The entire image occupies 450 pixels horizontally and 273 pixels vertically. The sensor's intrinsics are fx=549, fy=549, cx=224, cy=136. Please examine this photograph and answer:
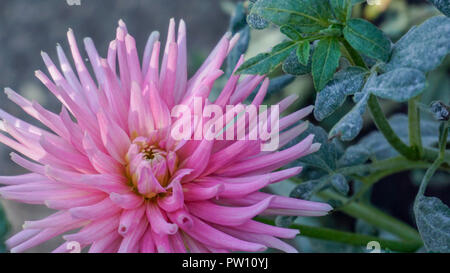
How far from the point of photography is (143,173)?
54cm

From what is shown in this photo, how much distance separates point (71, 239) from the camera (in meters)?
0.52

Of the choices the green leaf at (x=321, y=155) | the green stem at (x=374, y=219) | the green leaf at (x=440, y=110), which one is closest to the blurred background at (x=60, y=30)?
the green stem at (x=374, y=219)

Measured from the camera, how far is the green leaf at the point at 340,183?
659mm

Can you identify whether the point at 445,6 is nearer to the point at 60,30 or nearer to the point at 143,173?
the point at 143,173

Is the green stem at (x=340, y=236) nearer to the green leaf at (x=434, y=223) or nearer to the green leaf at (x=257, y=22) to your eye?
the green leaf at (x=434, y=223)

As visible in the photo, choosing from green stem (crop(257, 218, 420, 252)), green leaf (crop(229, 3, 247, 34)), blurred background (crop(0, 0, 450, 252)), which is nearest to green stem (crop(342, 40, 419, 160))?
green stem (crop(257, 218, 420, 252))

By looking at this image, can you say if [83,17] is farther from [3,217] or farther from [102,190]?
[102,190]

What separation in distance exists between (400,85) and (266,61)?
0.13 meters

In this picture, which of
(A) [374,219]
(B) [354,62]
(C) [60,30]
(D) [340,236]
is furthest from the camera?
(C) [60,30]

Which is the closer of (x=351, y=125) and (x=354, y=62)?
(x=351, y=125)

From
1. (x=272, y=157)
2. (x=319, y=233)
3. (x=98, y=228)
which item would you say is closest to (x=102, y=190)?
(x=98, y=228)

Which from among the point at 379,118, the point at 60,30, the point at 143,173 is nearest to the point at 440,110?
the point at 379,118

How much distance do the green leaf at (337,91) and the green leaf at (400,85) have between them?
0.04 meters

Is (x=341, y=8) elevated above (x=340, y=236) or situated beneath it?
elevated above
